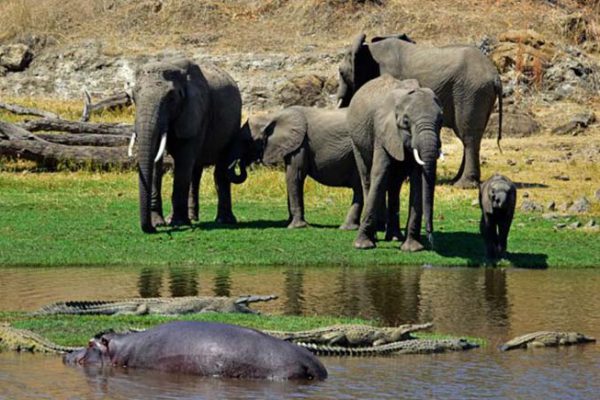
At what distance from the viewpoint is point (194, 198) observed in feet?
70.5

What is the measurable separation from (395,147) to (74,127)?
10490mm

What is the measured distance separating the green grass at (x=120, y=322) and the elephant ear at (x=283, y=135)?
294 inches

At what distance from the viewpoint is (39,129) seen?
1075 inches

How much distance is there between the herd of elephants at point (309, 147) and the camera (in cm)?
1784

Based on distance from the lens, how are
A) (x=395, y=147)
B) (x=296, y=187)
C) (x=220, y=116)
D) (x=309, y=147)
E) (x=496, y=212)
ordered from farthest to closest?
(x=220, y=116) < (x=309, y=147) < (x=296, y=187) < (x=395, y=147) < (x=496, y=212)

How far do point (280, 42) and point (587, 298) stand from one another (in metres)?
22.7

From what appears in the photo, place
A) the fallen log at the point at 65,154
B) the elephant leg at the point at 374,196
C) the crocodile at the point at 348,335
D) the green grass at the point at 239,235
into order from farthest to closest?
the fallen log at the point at 65,154
the elephant leg at the point at 374,196
the green grass at the point at 239,235
the crocodile at the point at 348,335

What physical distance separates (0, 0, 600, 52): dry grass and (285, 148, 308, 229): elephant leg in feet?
53.1

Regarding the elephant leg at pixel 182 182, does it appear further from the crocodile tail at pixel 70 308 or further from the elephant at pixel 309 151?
the crocodile tail at pixel 70 308

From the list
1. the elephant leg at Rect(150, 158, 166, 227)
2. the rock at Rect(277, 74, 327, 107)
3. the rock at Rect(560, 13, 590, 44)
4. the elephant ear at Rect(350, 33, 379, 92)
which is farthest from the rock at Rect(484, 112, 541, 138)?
the elephant leg at Rect(150, 158, 166, 227)

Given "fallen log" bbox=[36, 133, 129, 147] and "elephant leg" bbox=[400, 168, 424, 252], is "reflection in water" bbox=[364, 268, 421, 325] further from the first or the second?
"fallen log" bbox=[36, 133, 129, 147]

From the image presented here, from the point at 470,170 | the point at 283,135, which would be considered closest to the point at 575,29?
the point at 470,170

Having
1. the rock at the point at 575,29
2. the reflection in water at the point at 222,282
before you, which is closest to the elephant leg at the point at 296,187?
the reflection in water at the point at 222,282

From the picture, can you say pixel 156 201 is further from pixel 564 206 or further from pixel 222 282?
pixel 564 206
